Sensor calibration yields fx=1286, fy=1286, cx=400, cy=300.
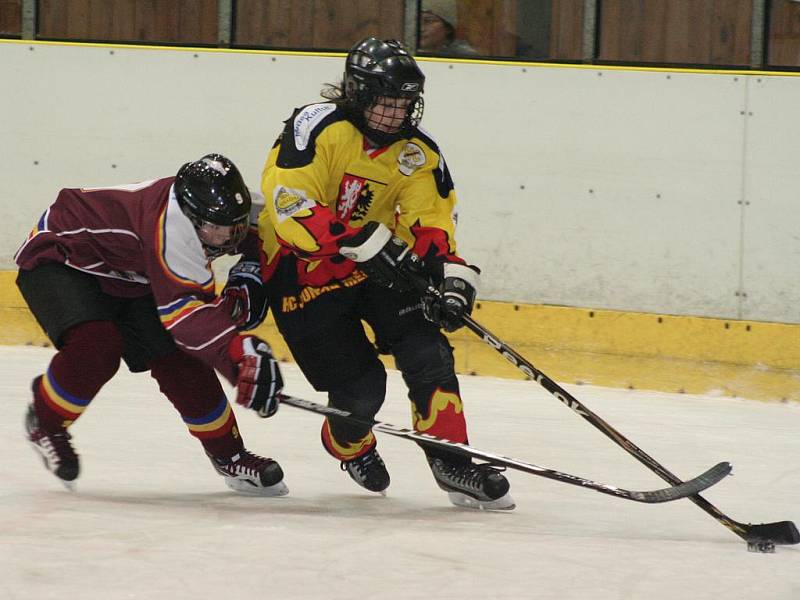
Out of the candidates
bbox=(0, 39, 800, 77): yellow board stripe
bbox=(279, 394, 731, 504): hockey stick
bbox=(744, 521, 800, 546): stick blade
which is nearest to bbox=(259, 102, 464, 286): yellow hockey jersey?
bbox=(279, 394, 731, 504): hockey stick

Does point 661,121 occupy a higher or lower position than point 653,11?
lower

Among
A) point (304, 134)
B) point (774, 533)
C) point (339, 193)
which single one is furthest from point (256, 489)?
point (774, 533)

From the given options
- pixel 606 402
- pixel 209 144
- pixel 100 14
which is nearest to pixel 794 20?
pixel 606 402

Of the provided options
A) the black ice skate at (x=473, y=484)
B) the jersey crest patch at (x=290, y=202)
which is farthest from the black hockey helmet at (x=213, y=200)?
the black ice skate at (x=473, y=484)

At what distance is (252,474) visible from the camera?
308cm

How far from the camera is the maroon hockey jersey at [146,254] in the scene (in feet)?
9.14

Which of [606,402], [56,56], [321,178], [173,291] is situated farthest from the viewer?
[56,56]

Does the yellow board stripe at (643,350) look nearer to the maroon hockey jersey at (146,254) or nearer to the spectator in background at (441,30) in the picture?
the spectator in background at (441,30)

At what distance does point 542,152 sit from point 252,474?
7.01ft

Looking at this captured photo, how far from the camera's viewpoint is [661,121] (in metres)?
4.67

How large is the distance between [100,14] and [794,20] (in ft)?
9.21

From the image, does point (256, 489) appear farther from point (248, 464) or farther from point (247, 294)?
point (247, 294)

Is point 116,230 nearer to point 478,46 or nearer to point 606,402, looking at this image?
point 606,402

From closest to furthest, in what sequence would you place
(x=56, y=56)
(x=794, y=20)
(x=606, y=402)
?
(x=606, y=402)
(x=794, y=20)
(x=56, y=56)
